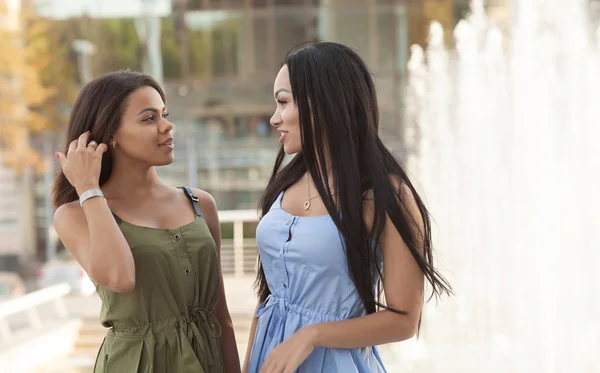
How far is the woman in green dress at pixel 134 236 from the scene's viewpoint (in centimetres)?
146

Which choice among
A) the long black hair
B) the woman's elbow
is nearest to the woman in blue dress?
the long black hair

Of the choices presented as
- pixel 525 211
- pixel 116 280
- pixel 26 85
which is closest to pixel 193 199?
Answer: pixel 116 280

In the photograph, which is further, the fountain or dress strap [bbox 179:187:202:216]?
the fountain

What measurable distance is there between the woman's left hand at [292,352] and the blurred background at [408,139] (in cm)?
59

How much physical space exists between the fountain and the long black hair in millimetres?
3958

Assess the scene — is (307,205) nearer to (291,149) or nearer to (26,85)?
(291,149)

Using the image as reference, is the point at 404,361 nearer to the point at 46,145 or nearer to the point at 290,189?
the point at 290,189

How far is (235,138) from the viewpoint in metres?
12.9

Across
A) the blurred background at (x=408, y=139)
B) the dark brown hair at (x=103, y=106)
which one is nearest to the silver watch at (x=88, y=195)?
the dark brown hair at (x=103, y=106)

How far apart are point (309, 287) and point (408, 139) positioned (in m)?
10.5

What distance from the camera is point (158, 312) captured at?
1527 millimetres

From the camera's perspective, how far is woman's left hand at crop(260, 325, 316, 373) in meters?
1.42

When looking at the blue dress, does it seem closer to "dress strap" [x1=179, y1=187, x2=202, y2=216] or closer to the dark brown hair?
"dress strap" [x1=179, y1=187, x2=202, y2=216]

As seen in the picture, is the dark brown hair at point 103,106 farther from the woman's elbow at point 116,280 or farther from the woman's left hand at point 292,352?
the woman's left hand at point 292,352
